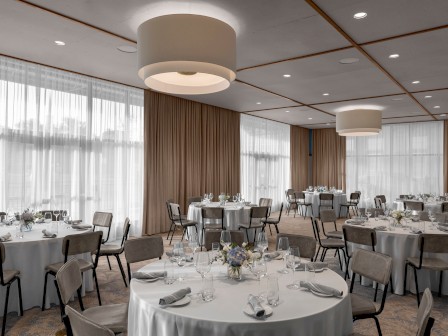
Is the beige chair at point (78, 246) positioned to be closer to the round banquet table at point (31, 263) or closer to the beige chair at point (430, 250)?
the round banquet table at point (31, 263)

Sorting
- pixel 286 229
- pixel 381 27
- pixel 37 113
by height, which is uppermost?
pixel 381 27

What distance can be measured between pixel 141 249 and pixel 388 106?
8995mm

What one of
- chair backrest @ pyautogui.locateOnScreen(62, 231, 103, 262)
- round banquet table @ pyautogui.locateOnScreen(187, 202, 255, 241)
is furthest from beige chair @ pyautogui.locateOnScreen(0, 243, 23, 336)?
round banquet table @ pyautogui.locateOnScreen(187, 202, 255, 241)

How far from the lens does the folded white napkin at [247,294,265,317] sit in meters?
2.01

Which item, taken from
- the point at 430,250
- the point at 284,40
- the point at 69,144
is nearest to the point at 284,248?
the point at 430,250

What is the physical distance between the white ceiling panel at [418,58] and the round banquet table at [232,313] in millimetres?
3974

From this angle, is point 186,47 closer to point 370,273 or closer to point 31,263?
point 370,273

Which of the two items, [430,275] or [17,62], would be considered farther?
[17,62]

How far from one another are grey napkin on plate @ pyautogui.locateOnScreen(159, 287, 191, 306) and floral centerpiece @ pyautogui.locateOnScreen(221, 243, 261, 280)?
1.40 ft

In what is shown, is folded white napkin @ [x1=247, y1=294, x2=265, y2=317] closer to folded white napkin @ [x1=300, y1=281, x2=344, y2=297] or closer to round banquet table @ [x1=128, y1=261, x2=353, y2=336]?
round banquet table @ [x1=128, y1=261, x2=353, y2=336]

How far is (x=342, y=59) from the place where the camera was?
5.89m

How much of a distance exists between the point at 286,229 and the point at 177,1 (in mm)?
7421

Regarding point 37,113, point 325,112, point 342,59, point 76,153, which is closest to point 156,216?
point 76,153

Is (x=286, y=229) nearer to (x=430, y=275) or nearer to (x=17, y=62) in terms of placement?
(x=430, y=275)
